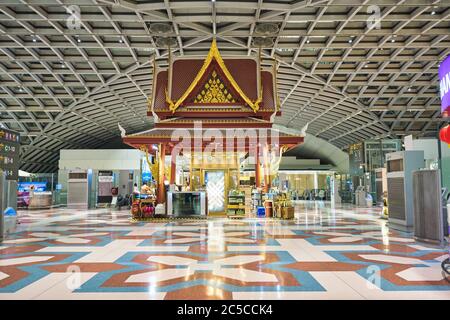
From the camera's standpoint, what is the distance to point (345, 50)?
21078mm

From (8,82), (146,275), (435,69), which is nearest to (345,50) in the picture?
(435,69)

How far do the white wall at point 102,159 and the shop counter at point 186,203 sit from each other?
17934mm

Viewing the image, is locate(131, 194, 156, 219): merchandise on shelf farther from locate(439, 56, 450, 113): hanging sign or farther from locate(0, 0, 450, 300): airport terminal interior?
locate(439, 56, 450, 113): hanging sign

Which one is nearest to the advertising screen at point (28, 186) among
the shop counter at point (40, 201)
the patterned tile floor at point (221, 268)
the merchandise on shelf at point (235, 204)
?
the shop counter at point (40, 201)

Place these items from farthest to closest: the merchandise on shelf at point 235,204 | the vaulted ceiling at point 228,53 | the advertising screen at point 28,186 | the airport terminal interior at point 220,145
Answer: the advertising screen at point 28,186 → the vaulted ceiling at point 228,53 → the merchandise on shelf at point 235,204 → the airport terminal interior at point 220,145

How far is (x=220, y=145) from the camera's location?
14781 millimetres

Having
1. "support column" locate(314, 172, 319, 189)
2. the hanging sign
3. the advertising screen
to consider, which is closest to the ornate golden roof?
the hanging sign

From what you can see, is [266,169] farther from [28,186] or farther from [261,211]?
[28,186]

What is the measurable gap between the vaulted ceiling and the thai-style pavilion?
115 inches

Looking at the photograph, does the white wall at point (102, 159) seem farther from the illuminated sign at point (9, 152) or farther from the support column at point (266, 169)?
the illuminated sign at point (9, 152)

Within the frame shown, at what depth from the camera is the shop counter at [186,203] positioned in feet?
44.8

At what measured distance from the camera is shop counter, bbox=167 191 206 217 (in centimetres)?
1365

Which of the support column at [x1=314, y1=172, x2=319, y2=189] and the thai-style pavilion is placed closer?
the thai-style pavilion

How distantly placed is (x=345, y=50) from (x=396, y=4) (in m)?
5.72
